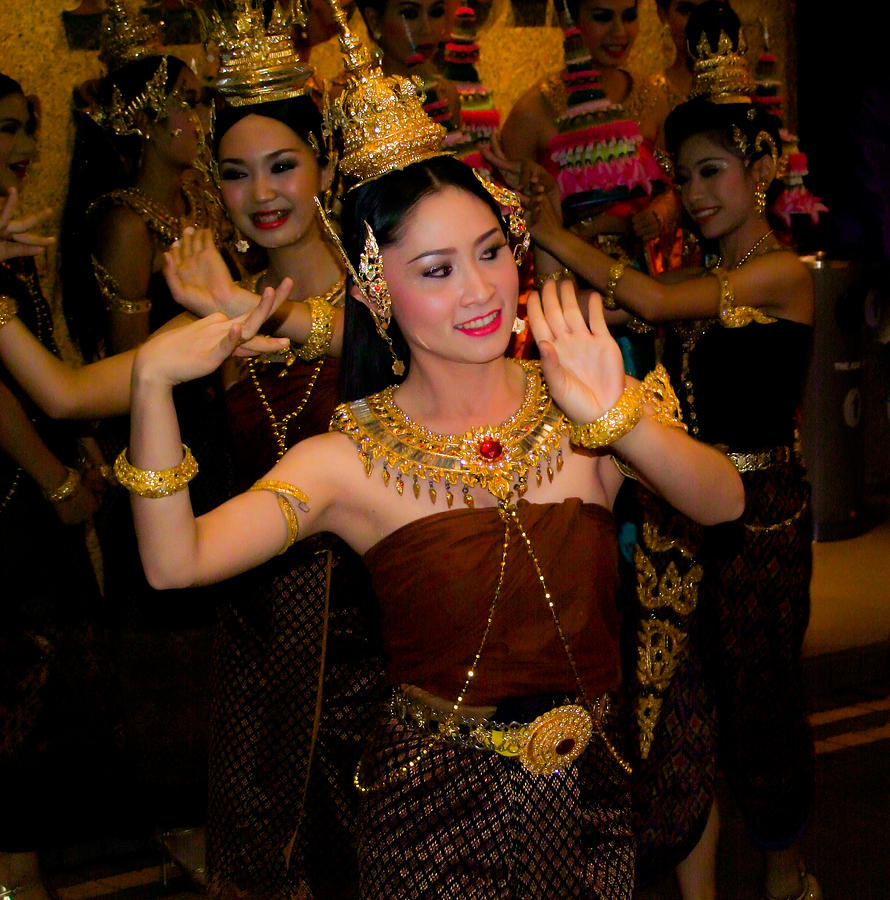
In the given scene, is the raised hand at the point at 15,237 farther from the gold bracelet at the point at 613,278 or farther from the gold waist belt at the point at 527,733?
the gold bracelet at the point at 613,278

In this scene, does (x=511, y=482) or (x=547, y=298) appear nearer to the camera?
(x=547, y=298)

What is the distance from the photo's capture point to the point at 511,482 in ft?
6.68

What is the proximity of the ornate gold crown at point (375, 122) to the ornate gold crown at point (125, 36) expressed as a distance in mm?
1919

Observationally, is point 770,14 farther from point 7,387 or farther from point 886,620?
point 7,387

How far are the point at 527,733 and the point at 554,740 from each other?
43 mm

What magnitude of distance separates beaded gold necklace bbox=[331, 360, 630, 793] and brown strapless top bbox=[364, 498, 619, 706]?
1cm

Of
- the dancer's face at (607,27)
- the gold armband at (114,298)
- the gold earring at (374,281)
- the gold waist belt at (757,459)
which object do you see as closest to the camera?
the gold earring at (374,281)

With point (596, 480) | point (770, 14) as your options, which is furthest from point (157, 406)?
point (770, 14)

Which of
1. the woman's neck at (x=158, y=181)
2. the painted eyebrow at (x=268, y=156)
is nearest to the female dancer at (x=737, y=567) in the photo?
the painted eyebrow at (x=268, y=156)

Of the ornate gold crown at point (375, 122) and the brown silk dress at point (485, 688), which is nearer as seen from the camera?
the brown silk dress at point (485, 688)

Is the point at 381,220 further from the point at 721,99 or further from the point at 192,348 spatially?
the point at 721,99

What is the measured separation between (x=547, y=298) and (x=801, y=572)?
155 centimetres

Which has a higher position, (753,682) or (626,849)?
(626,849)

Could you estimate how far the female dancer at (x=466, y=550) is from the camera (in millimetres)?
1939
